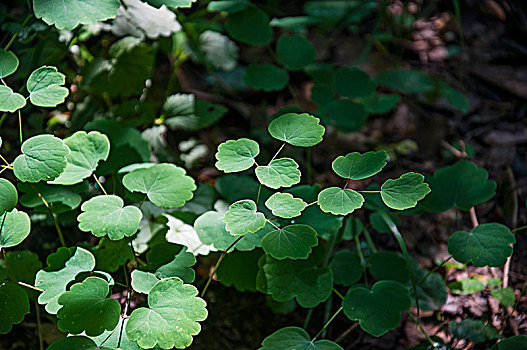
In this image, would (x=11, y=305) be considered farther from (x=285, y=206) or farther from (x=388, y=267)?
(x=388, y=267)

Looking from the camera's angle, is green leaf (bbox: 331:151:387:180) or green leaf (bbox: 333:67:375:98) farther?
green leaf (bbox: 333:67:375:98)

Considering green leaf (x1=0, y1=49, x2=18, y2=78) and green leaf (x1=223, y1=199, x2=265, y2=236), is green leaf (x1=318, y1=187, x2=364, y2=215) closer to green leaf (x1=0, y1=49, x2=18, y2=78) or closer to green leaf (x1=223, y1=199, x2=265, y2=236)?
green leaf (x1=223, y1=199, x2=265, y2=236)

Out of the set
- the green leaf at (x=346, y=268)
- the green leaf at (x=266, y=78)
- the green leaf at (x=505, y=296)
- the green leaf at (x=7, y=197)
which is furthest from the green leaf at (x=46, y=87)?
the green leaf at (x=505, y=296)

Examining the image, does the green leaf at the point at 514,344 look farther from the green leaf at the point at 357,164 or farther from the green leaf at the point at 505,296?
the green leaf at the point at 357,164

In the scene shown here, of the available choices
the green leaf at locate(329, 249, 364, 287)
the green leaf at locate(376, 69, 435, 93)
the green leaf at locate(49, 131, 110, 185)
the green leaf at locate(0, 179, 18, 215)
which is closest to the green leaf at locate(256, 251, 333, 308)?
the green leaf at locate(329, 249, 364, 287)

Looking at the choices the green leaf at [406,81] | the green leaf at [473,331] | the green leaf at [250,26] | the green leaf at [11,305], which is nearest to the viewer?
the green leaf at [11,305]
